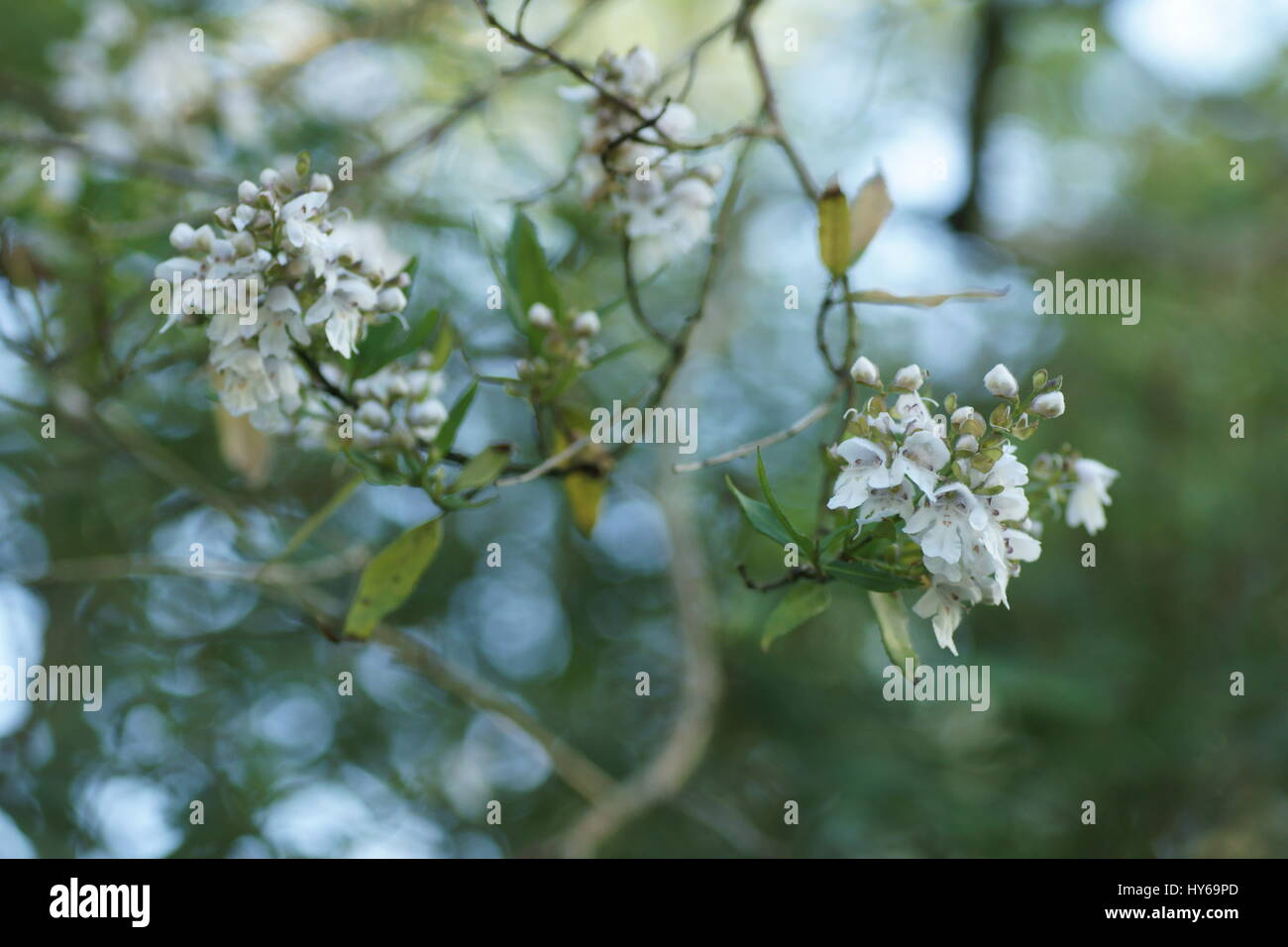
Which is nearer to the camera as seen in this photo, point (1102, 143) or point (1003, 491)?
point (1003, 491)

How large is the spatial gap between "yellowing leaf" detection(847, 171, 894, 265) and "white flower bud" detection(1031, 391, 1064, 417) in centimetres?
38

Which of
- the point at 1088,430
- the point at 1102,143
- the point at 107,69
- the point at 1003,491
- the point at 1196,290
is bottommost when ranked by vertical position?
the point at 1003,491

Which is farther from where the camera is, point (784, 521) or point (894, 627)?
point (894, 627)

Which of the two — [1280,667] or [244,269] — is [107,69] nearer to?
[244,269]

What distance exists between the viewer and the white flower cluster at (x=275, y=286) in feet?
5.00

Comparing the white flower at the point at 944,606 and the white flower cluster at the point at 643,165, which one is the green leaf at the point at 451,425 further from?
the white flower at the point at 944,606

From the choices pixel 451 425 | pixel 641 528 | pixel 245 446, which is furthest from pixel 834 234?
pixel 641 528

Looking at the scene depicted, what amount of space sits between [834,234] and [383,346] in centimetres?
71

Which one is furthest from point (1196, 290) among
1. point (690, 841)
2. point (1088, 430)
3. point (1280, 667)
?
point (690, 841)

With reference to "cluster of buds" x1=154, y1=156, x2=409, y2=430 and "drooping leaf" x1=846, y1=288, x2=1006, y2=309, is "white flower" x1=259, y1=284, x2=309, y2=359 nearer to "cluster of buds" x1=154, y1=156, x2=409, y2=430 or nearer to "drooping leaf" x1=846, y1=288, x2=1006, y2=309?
"cluster of buds" x1=154, y1=156, x2=409, y2=430

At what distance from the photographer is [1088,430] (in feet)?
14.2

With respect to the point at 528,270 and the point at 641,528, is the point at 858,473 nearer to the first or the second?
the point at 528,270

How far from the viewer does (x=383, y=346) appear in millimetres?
1709
